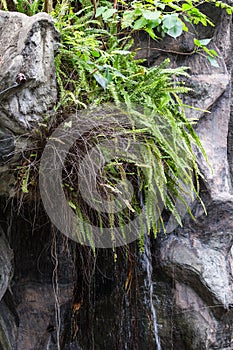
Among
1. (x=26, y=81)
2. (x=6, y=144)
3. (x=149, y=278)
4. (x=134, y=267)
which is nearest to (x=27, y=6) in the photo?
(x=26, y=81)

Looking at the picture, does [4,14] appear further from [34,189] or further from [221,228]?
[221,228]

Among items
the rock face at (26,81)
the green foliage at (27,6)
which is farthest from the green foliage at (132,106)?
the rock face at (26,81)

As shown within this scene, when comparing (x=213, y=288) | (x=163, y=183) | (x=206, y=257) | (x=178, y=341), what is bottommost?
(x=178, y=341)

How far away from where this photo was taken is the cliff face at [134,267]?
2424 millimetres

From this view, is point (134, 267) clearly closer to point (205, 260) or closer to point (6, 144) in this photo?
point (205, 260)

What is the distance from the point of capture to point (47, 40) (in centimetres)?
201

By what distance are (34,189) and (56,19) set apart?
0.87 m

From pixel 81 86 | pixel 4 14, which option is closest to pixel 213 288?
pixel 81 86

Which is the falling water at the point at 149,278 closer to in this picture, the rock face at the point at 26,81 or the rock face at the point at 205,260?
the rock face at the point at 205,260

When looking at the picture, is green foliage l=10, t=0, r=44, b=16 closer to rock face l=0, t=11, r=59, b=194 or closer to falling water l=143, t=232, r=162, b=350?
rock face l=0, t=11, r=59, b=194

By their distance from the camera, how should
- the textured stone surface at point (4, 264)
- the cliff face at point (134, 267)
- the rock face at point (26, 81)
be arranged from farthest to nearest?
1. the textured stone surface at point (4, 264)
2. the cliff face at point (134, 267)
3. the rock face at point (26, 81)

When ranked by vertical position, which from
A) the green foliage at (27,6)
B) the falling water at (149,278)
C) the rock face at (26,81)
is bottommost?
the falling water at (149,278)

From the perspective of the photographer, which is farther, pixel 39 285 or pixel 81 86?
pixel 39 285

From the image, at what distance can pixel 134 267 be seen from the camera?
2549 mm
